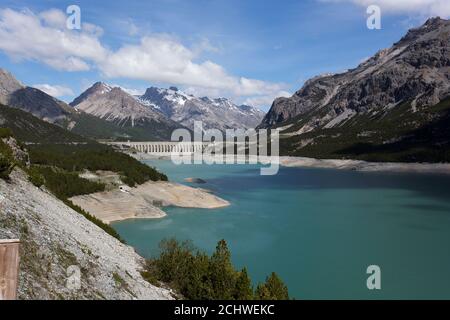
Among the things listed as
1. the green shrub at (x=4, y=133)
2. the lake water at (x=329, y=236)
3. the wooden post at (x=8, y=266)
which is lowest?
the lake water at (x=329, y=236)

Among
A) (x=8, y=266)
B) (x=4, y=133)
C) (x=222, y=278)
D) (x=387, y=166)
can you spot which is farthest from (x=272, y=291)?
(x=387, y=166)

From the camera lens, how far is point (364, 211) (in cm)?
8175

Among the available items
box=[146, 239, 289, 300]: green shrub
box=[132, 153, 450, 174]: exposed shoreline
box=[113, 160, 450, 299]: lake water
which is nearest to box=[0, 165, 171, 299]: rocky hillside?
box=[146, 239, 289, 300]: green shrub

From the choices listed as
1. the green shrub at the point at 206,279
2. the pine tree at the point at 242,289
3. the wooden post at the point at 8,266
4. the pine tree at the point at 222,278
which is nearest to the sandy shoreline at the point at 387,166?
Result: the green shrub at the point at 206,279

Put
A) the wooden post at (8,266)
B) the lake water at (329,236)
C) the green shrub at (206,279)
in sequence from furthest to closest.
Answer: the lake water at (329,236), the green shrub at (206,279), the wooden post at (8,266)

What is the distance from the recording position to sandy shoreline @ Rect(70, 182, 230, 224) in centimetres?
6506

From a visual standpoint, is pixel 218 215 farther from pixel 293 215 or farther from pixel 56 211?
pixel 56 211

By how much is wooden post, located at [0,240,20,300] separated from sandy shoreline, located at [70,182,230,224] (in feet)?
165

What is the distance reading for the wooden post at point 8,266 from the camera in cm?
1312

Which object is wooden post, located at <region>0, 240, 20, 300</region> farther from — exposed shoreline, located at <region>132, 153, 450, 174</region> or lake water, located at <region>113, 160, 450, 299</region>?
exposed shoreline, located at <region>132, 153, 450, 174</region>

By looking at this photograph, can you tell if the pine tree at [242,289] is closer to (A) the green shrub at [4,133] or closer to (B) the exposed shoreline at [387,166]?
(A) the green shrub at [4,133]

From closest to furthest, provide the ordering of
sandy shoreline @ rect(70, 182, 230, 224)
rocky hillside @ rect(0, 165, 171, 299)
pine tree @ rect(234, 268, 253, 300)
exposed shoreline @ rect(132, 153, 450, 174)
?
1. rocky hillside @ rect(0, 165, 171, 299)
2. pine tree @ rect(234, 268, 253, 300)
3. sandy shoreline @ rect(70, 182, 230, 224)
4. exposed shoreline @ rect(132, 153, 450, 174)

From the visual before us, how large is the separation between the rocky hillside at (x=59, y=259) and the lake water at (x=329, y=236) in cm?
1658
